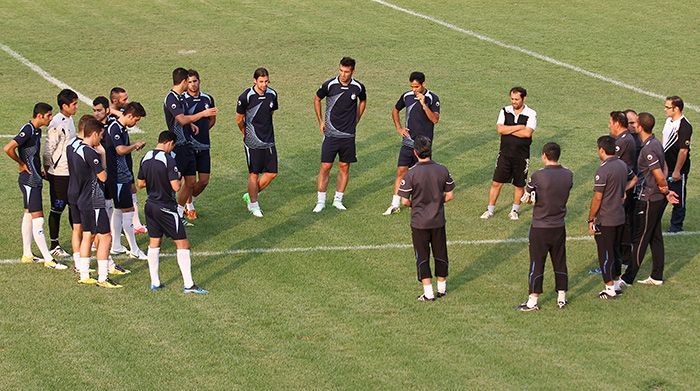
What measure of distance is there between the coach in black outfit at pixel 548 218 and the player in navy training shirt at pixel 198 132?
601 centimetres

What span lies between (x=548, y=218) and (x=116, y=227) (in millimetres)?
6011

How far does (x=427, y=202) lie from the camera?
1430 cm

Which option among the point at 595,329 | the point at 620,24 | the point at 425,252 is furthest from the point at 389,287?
the point at 620,24

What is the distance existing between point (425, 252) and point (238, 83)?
1475cm

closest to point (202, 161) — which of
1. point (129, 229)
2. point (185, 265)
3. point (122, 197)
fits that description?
point (122, 197)

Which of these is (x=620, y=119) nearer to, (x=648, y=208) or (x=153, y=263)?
(x=648, y=208)

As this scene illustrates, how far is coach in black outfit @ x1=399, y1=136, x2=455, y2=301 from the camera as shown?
14.2m

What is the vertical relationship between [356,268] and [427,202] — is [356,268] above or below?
below

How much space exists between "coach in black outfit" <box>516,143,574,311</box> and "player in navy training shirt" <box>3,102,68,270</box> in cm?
615

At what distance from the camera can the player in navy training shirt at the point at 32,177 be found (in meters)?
15.7

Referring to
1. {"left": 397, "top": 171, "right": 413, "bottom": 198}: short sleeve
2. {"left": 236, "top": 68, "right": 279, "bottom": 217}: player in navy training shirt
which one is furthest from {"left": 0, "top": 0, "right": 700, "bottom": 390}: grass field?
{"left": 397, "top": 171, "right": 413, "bottom": 198}: short sleeve

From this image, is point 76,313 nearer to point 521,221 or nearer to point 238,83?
point 521,221

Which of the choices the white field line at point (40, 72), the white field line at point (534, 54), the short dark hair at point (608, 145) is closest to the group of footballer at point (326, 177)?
the short dark hair at point (608, 145)

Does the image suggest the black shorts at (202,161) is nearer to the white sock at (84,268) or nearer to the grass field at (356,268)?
the grass field at (356,268)
